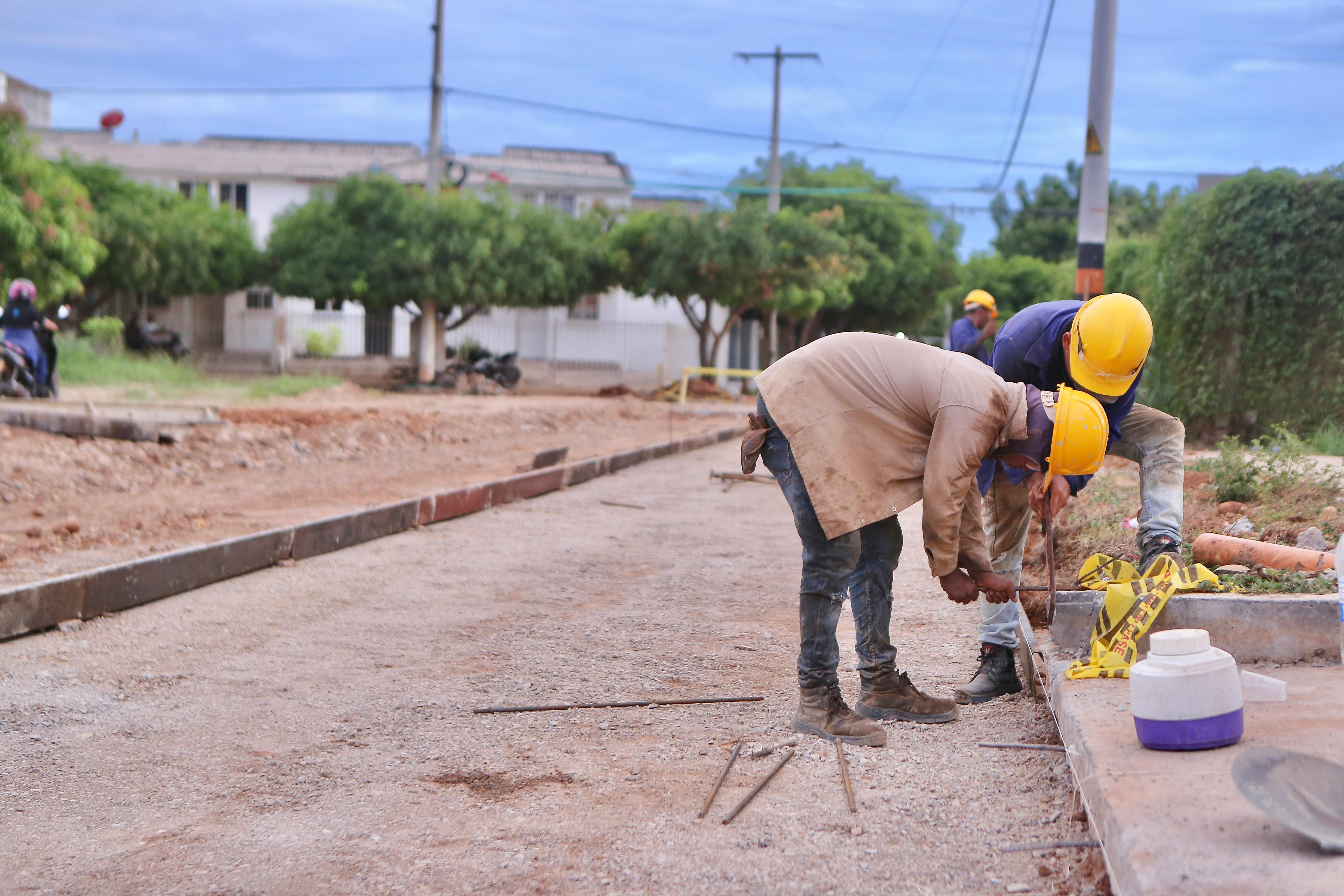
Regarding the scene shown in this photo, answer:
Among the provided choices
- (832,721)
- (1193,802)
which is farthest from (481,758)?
(1193,802)

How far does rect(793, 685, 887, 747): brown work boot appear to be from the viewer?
3.80 m

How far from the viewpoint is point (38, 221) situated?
17.2 metres

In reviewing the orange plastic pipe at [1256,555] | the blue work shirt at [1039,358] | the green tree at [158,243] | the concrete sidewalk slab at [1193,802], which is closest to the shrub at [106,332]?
the green tree at [158,243]

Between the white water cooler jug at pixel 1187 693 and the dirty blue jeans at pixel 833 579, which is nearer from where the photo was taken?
the white water cooler jug at pixel 1187 693

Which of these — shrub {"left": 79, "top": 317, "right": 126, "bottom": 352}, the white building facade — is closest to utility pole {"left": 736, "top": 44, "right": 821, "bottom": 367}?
the white building facade

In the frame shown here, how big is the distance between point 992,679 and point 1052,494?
3.21 ft

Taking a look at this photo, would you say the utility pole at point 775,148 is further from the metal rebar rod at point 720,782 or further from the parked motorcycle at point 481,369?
the metal rebar rod at point 720,782

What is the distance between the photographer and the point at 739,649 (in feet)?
16.5

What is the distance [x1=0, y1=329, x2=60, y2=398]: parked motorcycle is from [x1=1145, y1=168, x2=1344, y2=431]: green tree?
494 inches

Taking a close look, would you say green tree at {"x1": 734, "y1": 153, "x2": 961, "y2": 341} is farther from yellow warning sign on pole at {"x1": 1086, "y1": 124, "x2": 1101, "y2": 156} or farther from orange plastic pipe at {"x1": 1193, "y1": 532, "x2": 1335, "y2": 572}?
orange plastic pipe at {"x1": 1193, "y1": 532, "x2": 1335, "y2": 572}

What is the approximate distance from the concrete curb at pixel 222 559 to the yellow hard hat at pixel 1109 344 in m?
4.35

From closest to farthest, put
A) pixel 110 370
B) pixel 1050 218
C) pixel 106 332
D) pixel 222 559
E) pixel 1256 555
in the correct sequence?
1. pixel 1256 555
2. pixel 222 559
3. pixel 110 370
4. pixel 106 332
5. pixel 1050 218

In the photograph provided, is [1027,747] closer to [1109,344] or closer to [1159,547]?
[1159,547]

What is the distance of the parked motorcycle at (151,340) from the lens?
27.1m
